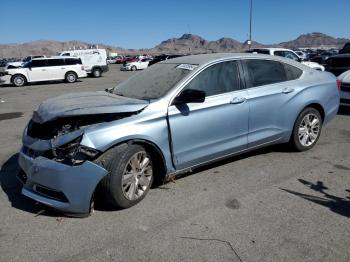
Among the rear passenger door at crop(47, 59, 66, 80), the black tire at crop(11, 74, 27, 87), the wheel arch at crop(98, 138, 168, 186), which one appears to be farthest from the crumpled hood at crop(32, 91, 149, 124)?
the rear passenger door at crop(47, 59, 66, 80)

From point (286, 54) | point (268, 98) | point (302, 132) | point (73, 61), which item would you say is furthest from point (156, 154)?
point (73, 61)

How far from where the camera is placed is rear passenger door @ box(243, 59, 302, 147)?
494cm

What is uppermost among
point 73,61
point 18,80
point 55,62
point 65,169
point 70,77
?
point 65,169

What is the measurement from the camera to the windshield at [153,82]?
4.43 meters

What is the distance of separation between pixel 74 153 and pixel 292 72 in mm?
3559

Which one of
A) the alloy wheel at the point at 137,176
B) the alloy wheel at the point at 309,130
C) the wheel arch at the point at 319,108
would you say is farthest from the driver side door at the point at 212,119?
the wheel arch at the point at 319,108

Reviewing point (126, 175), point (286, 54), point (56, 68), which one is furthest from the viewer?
point (56, 68)

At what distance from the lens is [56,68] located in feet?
74.3

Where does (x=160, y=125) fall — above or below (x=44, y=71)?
above

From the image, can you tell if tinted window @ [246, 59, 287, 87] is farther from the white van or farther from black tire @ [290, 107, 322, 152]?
the white van

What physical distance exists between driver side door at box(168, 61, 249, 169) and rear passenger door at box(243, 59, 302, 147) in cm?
16

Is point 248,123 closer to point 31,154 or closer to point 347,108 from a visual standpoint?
point 31,154

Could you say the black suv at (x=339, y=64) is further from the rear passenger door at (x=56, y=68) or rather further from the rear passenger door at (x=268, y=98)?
the rear passenger door at (x=56, y=68)

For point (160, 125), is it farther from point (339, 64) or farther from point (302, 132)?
point (339, 64)
